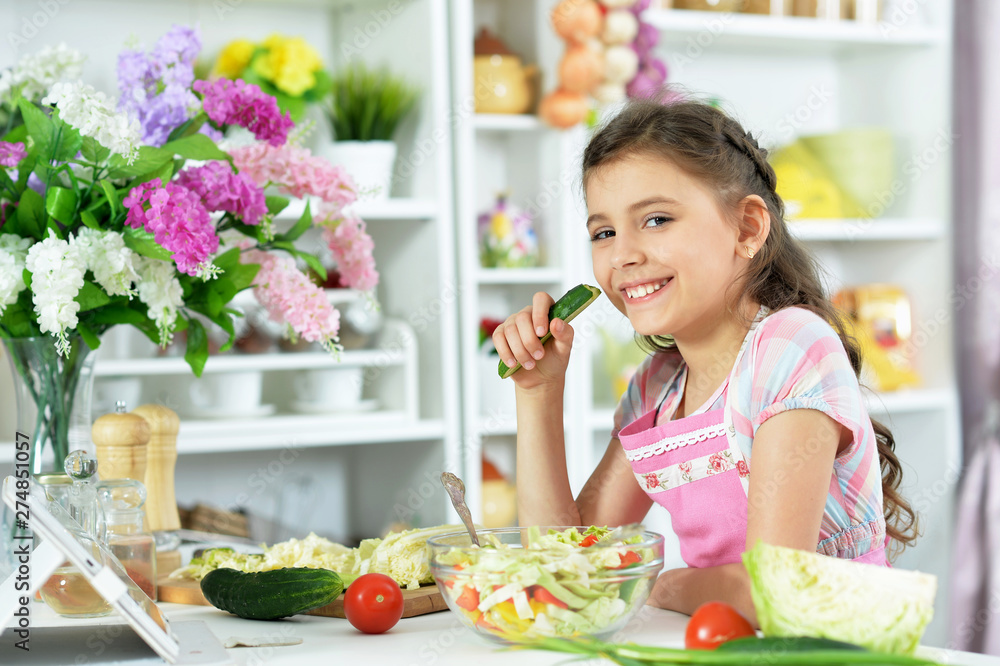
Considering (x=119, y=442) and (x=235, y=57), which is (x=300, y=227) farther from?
(x=235, y=57)

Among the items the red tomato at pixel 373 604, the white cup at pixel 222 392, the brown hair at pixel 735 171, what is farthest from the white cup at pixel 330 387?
the red tomato at pixel 373 604

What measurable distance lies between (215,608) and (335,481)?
4.89ft

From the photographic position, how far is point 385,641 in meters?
0.80

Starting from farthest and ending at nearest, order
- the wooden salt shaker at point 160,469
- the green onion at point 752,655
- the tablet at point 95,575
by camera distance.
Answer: the wooden salt shaker at point 160,469
the tablet at point 95,575
the green onion at point 752,655

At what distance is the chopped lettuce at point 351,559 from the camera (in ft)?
3.11

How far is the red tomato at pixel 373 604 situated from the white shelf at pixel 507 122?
58.3 inches

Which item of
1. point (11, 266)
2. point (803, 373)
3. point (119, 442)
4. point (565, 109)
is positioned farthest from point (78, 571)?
point (565, 109)

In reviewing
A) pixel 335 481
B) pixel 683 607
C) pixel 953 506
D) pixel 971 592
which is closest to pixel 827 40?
pixel 953 506

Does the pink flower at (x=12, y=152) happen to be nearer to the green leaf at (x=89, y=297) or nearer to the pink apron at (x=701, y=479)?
the green leaf at (x=89, y=297)

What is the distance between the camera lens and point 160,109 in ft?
3.62

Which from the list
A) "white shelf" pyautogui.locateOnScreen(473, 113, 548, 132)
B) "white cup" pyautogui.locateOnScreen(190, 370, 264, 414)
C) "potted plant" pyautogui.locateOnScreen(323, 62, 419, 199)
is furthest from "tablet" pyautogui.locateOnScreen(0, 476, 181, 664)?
"white shelf" pyautogui.locateOnScreen(473, 113, 548, 132)

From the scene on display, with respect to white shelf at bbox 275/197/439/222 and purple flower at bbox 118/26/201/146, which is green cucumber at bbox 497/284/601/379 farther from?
white shelf at bbox 275/197/439/222

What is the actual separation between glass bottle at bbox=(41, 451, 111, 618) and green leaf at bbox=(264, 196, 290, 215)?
0.39 meters

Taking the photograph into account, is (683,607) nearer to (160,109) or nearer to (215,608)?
(215,608)
